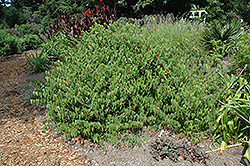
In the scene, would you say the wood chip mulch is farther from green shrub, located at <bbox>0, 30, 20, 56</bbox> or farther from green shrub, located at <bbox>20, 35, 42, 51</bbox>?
green shrub, located at <bbox>20, 35, 42, 51</bbox>

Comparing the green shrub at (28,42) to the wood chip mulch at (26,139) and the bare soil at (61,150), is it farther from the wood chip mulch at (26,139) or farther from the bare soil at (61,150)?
the bare soil at (61,150)

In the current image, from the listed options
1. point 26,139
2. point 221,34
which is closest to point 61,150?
point 26,139

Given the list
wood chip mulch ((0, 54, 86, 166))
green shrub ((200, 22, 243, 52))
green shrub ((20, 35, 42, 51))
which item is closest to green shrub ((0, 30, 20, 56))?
green shrub ((20, 35, 42, 51))

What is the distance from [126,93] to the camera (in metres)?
3.09

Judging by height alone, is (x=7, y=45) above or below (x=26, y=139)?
above

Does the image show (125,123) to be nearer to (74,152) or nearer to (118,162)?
(118,162)

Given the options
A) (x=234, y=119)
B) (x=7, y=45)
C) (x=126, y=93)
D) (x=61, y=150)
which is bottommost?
(x=61, y=150)

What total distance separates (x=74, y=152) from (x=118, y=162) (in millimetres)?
643

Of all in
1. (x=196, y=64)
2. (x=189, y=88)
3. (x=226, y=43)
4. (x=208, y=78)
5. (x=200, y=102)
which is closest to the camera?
(x=200, y=102)

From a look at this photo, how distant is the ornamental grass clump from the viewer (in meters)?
2.94

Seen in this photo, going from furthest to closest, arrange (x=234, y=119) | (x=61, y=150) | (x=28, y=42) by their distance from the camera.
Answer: (x=28, y=42), (x=234, y=119), (x=61, y=150)

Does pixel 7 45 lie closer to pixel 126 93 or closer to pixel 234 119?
pixel 126 93

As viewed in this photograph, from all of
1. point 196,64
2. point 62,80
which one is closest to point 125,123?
point 62,80

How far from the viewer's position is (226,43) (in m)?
4.67
